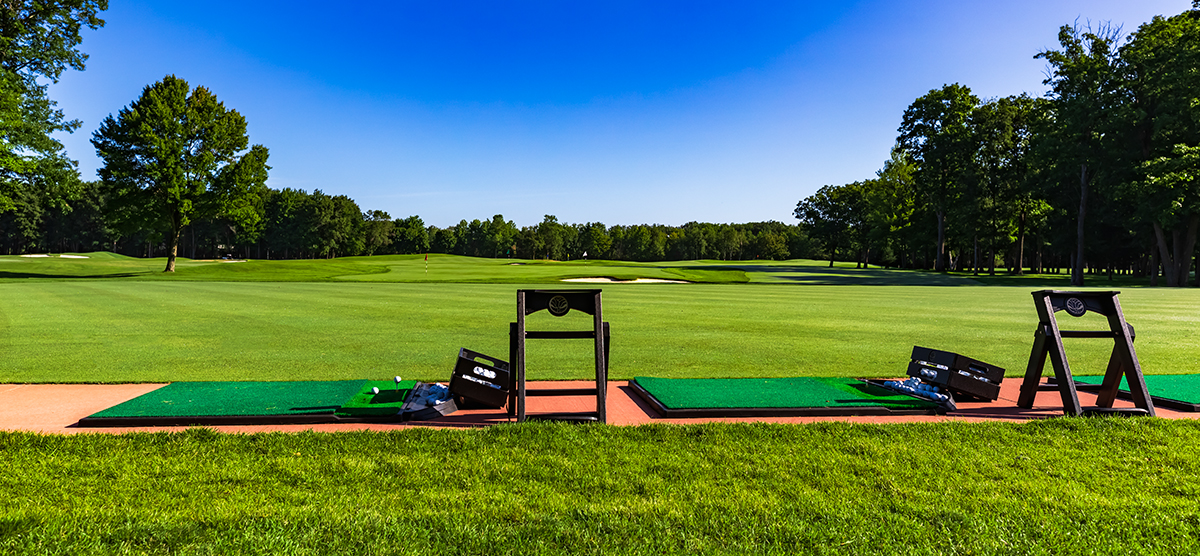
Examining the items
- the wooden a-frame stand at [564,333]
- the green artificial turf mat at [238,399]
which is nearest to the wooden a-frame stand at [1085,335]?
the wooden a-frame stand at [564,333]

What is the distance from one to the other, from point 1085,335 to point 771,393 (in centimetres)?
298

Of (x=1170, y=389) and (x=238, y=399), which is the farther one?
(x=1170, y=389)

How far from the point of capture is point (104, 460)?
→ 13.9ft

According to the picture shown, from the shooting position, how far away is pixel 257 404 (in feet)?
19.2

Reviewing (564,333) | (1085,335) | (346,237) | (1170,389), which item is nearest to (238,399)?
(564,333)

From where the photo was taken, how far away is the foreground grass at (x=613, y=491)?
3.10m

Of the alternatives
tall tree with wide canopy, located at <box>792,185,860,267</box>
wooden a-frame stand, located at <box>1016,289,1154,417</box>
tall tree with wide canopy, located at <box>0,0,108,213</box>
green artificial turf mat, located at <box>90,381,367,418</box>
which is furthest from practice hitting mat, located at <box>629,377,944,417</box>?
tall tree with wide canopy, located at <box>792,185,860,267</box>

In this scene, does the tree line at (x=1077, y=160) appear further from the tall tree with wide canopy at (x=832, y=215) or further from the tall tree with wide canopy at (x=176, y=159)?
the tall tree with wide canopy at (x=176, y=159)

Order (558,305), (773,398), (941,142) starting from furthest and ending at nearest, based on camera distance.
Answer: (941,142)
(773,398)
(558,305)

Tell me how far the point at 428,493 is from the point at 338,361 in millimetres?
5835

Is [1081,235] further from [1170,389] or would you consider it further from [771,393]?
[771,393]

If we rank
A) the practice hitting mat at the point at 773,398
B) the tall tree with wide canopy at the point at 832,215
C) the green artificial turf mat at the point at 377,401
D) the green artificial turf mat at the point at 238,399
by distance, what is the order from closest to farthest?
the green artificial turf mat at the point at 238,399 < the green artificial turf mat at the point at 377,401 < the practice hitting mat at the point at 773,398 < the tall tree with wide canopy at the point at 832,215

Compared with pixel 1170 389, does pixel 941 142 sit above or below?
above

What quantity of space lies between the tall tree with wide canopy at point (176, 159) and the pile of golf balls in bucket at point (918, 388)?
46.0 metres
